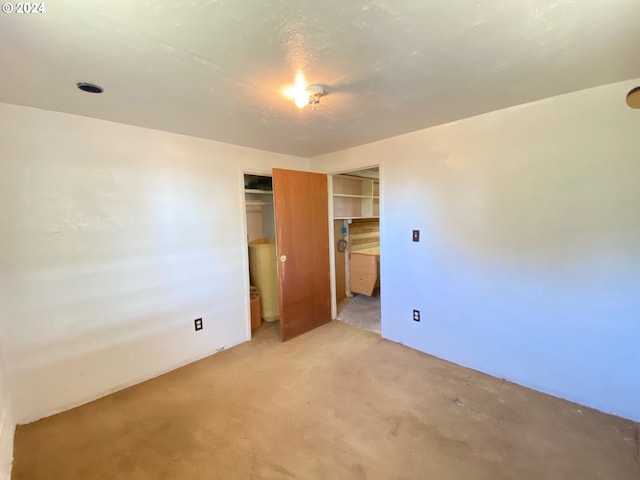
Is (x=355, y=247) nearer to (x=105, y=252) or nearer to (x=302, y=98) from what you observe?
(x=302, y=98)

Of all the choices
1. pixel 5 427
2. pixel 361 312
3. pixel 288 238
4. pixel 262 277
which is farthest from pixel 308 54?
pixel 361 312

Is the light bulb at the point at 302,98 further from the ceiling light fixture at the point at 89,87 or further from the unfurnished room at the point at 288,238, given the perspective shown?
the ceiling light fixture at the point at 89,87

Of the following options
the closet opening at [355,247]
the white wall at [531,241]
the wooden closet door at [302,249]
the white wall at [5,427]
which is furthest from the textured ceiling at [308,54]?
the closet opening at [355,247]

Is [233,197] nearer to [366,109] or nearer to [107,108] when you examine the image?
[107,108]

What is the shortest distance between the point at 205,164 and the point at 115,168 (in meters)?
0.75

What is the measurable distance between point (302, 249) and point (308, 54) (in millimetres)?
2215

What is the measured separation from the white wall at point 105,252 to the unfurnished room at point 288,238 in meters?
0.02

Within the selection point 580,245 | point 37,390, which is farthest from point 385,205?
point 37,390

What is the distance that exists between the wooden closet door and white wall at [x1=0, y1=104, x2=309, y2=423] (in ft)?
1.76

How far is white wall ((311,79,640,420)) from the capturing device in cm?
Answer: 184

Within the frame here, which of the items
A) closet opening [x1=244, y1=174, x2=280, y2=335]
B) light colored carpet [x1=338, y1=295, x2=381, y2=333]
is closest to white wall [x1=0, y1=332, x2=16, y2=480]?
closet opening [x1=244, y1=174, x2=280, y2=335]

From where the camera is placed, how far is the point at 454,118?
2.37 m

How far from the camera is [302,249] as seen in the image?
10.9 feet

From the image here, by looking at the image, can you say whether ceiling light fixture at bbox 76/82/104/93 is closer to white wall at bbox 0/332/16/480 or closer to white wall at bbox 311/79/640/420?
white wall at bbox 0/332/16/480
